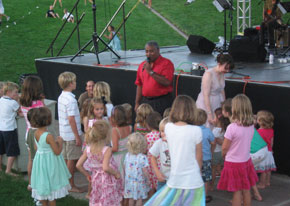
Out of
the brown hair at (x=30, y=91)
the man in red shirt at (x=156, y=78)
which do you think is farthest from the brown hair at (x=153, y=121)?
the brown hair at (x=30, y=91)

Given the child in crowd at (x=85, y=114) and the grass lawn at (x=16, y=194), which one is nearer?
the grass lawn at (x=16, y=194)

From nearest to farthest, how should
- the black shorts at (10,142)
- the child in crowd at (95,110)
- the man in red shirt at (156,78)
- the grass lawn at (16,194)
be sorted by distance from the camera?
the grass lawn at (16,194) → the child in crowd at (95,110) → the man in red shirt at (156,78) → the black shorts at (10,142)

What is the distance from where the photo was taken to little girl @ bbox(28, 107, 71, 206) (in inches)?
193

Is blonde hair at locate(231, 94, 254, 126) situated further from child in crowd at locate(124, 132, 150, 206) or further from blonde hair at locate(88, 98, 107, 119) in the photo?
blonde hair at locate(88, 98, 107, 119)

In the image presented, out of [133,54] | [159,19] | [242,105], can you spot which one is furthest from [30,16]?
[242,105]

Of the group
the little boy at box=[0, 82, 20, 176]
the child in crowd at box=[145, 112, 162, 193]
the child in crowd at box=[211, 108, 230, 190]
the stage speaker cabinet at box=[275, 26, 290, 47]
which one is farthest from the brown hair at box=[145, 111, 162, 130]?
the stage speaker cabinet at box=[275, 26, 290, 47]

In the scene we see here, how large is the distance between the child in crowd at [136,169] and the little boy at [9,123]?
7.48 feet

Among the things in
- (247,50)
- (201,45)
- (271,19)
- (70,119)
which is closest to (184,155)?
(70,119)

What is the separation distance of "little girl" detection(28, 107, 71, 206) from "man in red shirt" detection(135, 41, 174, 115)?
5.87 feet

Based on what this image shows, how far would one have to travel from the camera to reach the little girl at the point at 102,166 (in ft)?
15.2

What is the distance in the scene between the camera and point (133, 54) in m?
11.9

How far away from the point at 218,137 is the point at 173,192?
5.80 ft

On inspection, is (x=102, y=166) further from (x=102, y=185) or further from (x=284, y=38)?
(x=284, y=38)

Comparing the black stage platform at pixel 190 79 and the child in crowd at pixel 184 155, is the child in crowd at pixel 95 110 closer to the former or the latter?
the child in crowd at pixel 184 155
